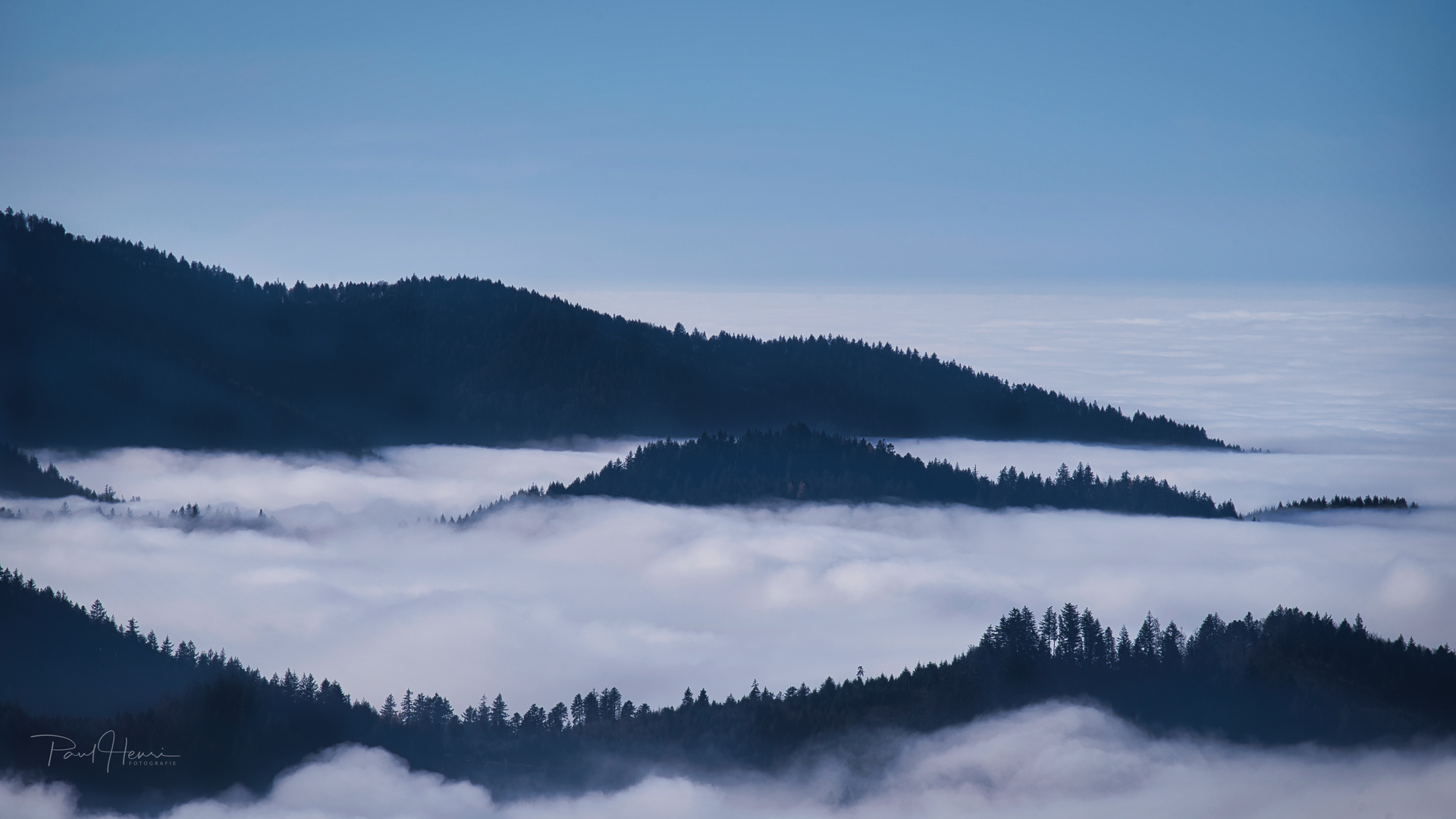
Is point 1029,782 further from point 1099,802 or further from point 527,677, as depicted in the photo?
point 527,677

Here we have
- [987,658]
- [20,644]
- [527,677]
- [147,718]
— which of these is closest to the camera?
[147,718]

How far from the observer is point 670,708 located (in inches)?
4779

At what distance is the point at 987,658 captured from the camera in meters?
123

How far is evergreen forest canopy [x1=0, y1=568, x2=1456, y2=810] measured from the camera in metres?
101

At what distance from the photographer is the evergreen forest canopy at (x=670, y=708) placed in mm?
101250

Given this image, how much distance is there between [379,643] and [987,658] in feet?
365

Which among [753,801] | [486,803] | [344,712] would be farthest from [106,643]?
[753,801]

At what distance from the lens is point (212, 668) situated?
114 meters

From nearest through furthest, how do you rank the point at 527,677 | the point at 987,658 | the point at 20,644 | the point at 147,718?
the point at 147,718
the point at 20,644
the point at 987,658
the point at 527,677

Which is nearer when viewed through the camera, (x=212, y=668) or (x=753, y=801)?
(x=753, y=801)

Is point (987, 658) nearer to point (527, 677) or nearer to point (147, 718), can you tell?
point (147, 718)

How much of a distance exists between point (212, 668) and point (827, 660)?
331ft

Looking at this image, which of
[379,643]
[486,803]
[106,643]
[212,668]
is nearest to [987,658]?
[486,803]

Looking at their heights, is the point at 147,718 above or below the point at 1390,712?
below
